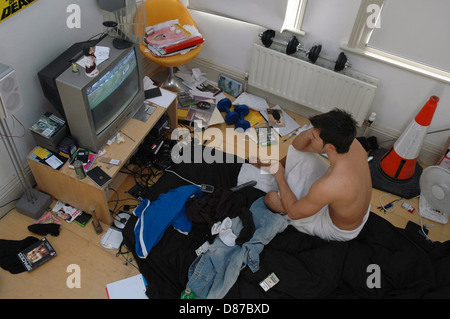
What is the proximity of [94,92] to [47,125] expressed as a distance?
0.44 metres

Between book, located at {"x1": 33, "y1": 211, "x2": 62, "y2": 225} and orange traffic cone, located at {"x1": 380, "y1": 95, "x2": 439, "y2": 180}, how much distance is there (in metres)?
2.60

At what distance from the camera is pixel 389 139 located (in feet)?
11.1

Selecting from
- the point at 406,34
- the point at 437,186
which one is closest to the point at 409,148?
the point at 437,186

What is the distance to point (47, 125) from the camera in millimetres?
2473

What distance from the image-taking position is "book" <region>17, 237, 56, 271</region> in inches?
96.6

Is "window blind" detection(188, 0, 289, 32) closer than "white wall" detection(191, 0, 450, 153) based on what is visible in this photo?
No

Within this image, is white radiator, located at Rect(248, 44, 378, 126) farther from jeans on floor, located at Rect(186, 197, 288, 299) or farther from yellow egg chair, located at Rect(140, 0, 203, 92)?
jeans on floor, located at Rect(186, 197, 288, 299)

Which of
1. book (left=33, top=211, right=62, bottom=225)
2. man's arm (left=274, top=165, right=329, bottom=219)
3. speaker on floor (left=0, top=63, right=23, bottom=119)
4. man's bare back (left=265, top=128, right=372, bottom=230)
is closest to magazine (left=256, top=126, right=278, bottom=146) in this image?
man's arm (left=274, top=165, right=329, bottom=219)

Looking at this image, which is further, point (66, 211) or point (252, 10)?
point (252, 10)

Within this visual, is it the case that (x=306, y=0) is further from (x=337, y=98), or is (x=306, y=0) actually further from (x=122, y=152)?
(x=122, y=152)

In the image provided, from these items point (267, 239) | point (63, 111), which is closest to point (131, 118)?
point (63, 111)

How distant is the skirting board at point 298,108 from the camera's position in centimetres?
329

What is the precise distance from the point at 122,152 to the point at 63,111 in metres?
0.45

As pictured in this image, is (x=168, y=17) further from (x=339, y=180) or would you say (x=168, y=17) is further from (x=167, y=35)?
(x=339, y=180)
